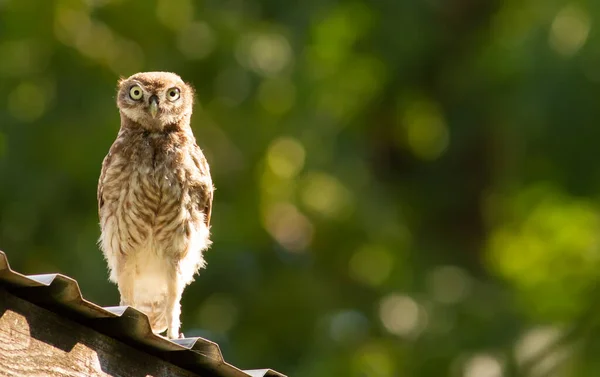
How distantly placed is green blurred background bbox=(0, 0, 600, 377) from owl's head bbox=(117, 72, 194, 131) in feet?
16.1

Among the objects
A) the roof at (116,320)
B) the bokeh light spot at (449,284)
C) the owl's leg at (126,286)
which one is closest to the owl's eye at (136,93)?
the owl's leg at (126,286)

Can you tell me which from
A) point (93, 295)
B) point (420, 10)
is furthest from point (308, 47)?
point (93, 295)

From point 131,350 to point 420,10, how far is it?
12675 millimetres

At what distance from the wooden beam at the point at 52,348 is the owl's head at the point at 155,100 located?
8.85 ft

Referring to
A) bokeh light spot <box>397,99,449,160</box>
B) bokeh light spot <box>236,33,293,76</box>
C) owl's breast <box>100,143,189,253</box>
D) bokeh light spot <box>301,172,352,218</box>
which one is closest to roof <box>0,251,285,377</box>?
owl's breast <box>100,143,189,253</box>

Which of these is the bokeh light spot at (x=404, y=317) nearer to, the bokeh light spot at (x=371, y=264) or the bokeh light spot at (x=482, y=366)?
the bokeh light spot at (x=371, y=264)

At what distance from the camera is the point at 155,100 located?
24.2 feet

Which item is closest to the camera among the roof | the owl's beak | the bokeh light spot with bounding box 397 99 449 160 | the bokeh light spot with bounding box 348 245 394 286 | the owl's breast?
the roof

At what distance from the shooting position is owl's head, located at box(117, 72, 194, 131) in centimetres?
735

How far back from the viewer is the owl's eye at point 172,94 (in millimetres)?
7535

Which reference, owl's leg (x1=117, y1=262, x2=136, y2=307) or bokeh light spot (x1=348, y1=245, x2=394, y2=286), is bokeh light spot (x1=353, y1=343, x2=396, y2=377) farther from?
owl's leg (x1=117, y1=262, x2=136, y2=307)

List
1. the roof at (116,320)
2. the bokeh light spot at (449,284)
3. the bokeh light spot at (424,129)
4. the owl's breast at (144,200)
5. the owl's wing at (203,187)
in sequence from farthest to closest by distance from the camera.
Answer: the bokeh light spot at (424,129) < the bokeh light spot at (449,284) < the owl's wing at (203,187) < the owl's breast at (144,200) < the roof at (116,320)

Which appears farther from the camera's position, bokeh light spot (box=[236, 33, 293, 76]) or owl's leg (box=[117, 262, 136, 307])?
bokeh light spot (box=[236, 33, 293, 76])

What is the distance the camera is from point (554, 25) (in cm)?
1438
